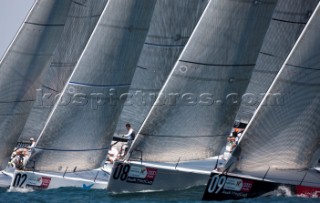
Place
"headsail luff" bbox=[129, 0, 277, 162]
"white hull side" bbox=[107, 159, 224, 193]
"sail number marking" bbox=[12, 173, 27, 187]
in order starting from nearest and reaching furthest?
"headsail luff" bbox=[129, 0, 277, 162], "white hull side" bbox=[107, 159, 224, 193], "sail number marking" bbox=[12, 173, 27, 187]

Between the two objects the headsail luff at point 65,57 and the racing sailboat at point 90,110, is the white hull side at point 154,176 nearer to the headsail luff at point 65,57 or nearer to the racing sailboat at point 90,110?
the racing sailboat at point 90,110

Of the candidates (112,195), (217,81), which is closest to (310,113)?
(217,81)

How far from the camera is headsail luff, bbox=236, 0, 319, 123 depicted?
31656mm

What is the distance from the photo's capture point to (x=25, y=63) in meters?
31.0

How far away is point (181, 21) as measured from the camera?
1272 inches

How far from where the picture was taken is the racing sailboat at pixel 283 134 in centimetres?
2608

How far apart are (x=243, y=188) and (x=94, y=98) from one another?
501 centimetres

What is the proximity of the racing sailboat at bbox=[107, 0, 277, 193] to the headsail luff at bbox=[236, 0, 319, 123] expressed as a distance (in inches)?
145

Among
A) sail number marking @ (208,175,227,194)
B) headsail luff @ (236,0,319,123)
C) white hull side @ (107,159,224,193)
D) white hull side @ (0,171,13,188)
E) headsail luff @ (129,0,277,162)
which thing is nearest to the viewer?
sail number marking @ (208,175,227,194)

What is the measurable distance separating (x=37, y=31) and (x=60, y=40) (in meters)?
1.24

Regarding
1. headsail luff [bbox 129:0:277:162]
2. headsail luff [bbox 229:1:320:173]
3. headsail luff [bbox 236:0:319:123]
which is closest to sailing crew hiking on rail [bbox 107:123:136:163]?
headsail luff [bbox 129:0:277:162]

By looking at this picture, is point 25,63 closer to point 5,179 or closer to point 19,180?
point 5,179

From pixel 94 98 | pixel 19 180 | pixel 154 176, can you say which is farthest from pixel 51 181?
pixel 154 176

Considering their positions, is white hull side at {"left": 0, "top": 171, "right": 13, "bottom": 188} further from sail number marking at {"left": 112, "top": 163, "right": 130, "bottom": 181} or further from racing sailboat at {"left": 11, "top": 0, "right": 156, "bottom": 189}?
sail number marking at {"left": 112, "top": 163, "right": 130, "bottom": 181}
